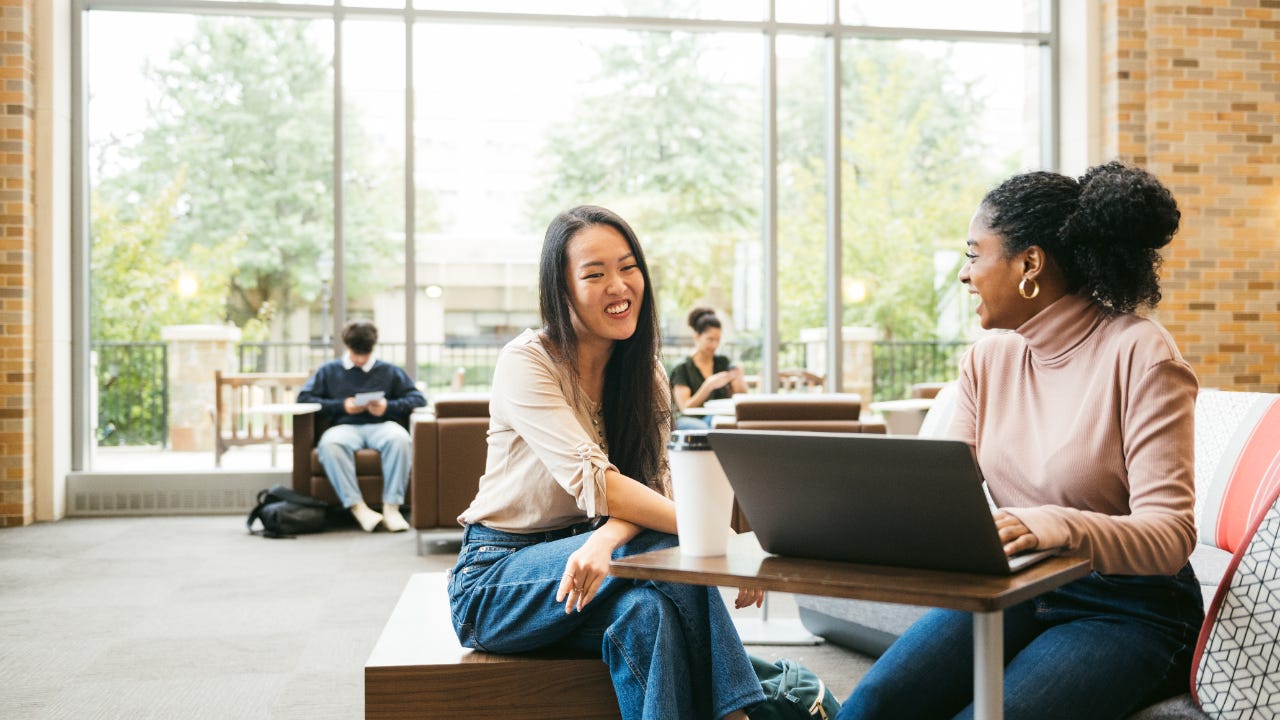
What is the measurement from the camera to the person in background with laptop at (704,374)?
593cm

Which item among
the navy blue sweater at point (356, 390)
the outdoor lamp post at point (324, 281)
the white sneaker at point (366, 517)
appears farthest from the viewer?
the outdoor lamp post at point (324, 281)

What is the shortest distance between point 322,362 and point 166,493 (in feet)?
3.74

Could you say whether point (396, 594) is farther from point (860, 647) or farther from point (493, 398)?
point (493, 398)

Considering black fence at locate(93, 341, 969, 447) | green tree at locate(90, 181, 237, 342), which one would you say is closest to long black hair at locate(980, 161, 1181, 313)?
black fence at locate(93, 341, 969, 447)

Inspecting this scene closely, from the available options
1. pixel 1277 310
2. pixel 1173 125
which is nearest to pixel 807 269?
pixel 1173 125

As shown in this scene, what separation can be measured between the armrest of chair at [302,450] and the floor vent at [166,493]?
0.51 meters

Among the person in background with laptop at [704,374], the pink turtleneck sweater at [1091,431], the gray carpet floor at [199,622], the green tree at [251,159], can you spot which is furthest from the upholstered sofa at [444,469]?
the pink turtleneck sweater at [1091,431]

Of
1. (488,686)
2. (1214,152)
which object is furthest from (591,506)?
(1214,152)

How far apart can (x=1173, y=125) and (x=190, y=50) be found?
18.7ft

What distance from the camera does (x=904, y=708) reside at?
1646 mm

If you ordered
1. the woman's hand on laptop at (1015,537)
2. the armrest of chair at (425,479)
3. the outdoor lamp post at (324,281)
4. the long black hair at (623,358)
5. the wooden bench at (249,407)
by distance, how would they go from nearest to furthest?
the woman's hand on laptop at (1015,537) → the long black hair at (623,358) → the armrest of chair at (425,479) → the wooden bench at (249,407) → the outdoor lamp post at (324,281)

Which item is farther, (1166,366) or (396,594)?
(396,594)

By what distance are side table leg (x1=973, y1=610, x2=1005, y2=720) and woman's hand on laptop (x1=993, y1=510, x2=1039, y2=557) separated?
4.8 inches

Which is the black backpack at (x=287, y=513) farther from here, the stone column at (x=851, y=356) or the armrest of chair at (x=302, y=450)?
the stone column at (x=851, y=356)
